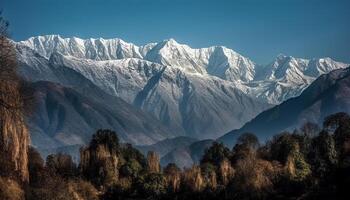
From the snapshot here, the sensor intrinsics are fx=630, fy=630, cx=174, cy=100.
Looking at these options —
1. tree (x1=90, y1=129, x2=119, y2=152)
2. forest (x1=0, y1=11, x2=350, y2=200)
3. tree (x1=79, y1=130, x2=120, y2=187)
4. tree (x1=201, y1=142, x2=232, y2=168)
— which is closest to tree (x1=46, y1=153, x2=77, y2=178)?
forest (x1=0, y1=11, x2=350, y2=200)

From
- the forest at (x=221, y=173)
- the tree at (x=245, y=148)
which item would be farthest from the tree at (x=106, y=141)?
the tree at (x=245, y=148)

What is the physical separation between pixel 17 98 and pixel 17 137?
13.5m

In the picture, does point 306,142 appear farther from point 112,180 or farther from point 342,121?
point 112,180

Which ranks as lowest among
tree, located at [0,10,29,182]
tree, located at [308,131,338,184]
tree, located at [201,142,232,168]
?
tree, located at [0,10,29,182]

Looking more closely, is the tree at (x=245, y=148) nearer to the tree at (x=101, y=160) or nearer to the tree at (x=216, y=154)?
the tree at (x=216, y=154)

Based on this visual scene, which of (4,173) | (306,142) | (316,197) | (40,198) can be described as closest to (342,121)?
(306,142)

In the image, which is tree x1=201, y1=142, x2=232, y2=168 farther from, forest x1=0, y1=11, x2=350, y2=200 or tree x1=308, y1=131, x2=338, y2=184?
tree x1=308, y1=131, x2=338, y2=184

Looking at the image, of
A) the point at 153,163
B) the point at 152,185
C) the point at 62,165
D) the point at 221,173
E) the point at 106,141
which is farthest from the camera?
the point at 153,163

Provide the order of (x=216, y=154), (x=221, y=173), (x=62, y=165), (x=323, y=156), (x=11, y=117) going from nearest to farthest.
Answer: (x=11, y=117) < (x=323, y=156) < (x=221, y=173) < (x=62, y=165) < (x=216, y=154)

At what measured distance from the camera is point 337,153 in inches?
5138

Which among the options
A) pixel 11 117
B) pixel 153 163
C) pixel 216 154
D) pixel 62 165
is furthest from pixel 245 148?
pixel 11 117

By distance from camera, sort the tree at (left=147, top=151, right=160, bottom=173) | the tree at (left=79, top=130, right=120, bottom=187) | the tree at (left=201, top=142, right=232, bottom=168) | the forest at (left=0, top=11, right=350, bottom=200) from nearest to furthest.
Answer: the forest at (left=0, top=11, right=350, bottom=200) → the tree at (left=79, top=130, right=120, bottom=187) → the tree at (left=147, top=151, right=160, bottom=173) → the tree at (left=201, top=142, right=232, bottom=168)

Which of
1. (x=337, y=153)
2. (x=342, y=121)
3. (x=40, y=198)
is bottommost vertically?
(x=40, y=198)

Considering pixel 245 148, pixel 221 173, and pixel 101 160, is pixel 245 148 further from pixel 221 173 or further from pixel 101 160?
pixel 101 160
